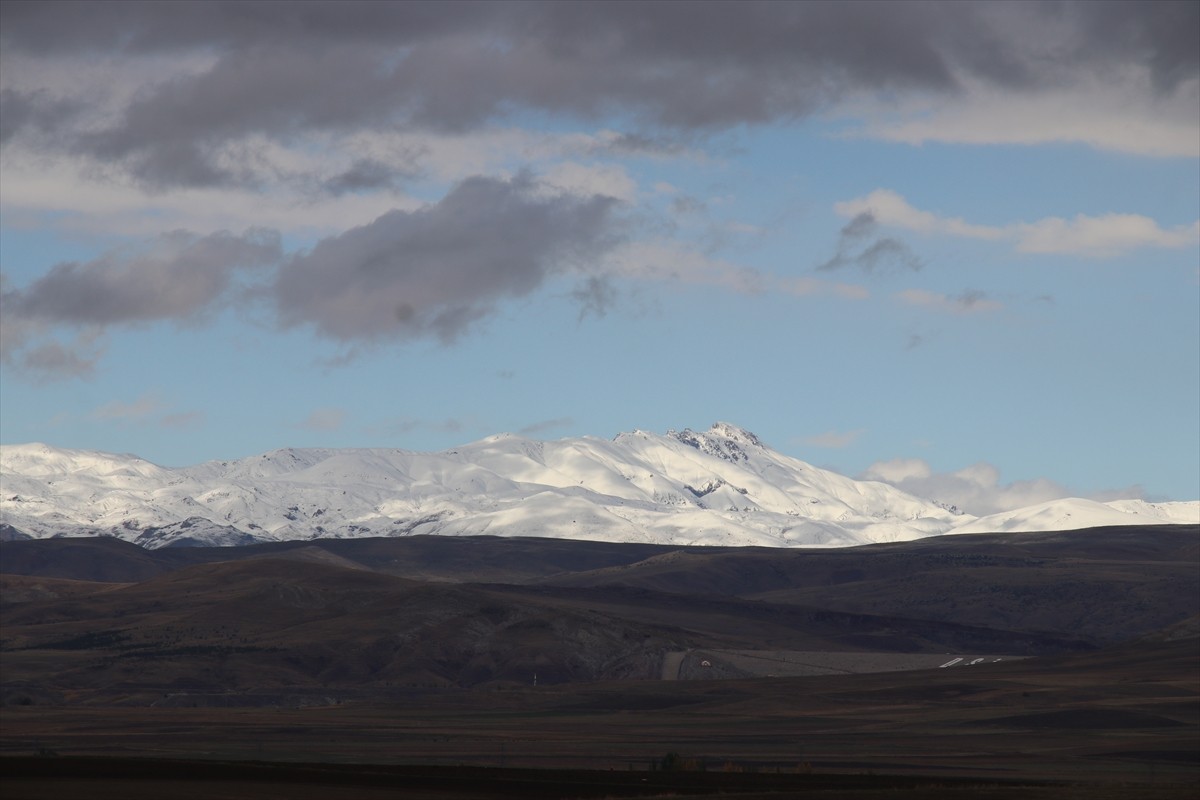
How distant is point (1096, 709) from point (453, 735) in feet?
153

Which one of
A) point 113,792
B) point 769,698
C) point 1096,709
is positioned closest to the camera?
point 113,792

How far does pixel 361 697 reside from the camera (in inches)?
6412

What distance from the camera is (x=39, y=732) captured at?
121562 mm

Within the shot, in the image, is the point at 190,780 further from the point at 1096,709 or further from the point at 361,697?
the point at 361,697

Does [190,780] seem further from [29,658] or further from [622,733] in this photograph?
[29,658]

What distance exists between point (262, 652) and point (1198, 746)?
103 m

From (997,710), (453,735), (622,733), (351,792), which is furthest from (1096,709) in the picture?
(351,792)

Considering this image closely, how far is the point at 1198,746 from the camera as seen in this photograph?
108 meters

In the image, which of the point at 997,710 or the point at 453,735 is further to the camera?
the point at 997,710

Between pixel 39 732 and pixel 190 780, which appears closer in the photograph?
pixel 190 780

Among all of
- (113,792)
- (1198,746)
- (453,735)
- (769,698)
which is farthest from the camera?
(769,698)

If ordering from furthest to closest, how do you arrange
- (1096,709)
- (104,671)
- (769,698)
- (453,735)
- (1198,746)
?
(104,671) < (769,698) < (1096,709) < (453,735) < (1198,746)

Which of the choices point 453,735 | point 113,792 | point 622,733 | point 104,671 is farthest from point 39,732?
point 113,792

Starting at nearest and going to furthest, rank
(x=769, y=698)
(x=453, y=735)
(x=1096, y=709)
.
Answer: (x=453, y=735), (x=1096, y=709), (x=769, y=698)
